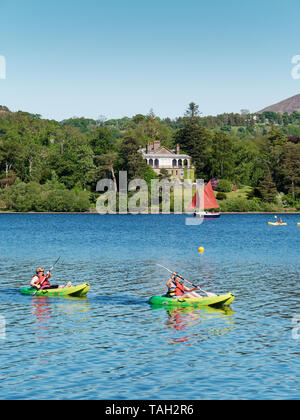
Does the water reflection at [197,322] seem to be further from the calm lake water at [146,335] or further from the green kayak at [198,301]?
the green kayak at [198,301]

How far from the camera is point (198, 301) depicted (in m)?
38.6

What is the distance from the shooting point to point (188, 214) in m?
179

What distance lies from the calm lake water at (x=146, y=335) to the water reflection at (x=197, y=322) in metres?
0.06

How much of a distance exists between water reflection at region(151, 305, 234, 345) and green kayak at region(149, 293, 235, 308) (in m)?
0.37

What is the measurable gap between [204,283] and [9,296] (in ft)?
51.2

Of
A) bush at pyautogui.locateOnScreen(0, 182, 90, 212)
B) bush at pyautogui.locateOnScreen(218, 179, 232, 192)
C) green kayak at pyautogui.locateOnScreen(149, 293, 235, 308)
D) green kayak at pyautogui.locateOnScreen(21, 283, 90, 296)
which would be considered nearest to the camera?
green kayak at pyautogui.locateOnScreen(149, 293, 235, 308)

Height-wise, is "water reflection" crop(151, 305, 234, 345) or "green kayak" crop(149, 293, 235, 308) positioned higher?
"green kayak" crop(149, 293, 235, 308)

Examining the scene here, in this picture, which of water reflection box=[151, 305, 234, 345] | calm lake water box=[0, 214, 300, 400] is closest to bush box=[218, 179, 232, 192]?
calm lake water box=[0, 214, 300, 400]

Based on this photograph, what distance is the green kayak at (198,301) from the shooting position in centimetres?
3819

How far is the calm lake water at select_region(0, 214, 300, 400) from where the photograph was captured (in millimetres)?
23220

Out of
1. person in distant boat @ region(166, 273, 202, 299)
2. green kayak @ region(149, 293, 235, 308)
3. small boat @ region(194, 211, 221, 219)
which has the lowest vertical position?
green kayak @ region(149, 293, 235, 308)
